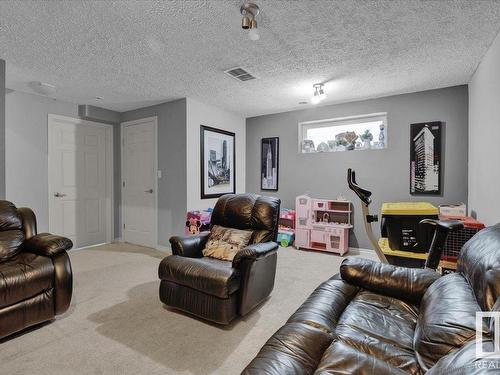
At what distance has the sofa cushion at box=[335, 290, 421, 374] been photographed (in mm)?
1122

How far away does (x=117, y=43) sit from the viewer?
248cm

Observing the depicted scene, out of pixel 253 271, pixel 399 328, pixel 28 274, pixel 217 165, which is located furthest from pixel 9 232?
pixel 399 328

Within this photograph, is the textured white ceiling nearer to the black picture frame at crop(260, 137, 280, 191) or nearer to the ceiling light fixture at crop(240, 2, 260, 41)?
the ceiling light fixture at crop(240, 2, 260, 41)

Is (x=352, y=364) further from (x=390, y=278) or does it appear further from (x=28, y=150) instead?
(x=28, y=150)

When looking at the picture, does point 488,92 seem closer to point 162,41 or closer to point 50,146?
point 162,41

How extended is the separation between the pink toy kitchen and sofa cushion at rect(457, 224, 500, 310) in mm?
2781

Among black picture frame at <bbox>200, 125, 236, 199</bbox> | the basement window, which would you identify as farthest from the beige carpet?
the basement window

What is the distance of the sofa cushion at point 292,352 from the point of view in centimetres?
96

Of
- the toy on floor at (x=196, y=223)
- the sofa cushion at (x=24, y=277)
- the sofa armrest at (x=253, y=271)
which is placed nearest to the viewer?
the sofa cushion at (x=24, y=277)

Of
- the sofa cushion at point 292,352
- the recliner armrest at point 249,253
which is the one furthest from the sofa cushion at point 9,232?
the sofa cushion at point 292,352

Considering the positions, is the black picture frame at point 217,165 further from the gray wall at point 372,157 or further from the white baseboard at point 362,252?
the white baseboard at point 362,252

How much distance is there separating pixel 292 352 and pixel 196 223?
119 inches

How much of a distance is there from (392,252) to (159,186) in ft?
11.5

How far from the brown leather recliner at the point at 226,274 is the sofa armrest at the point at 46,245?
2.73 feet
